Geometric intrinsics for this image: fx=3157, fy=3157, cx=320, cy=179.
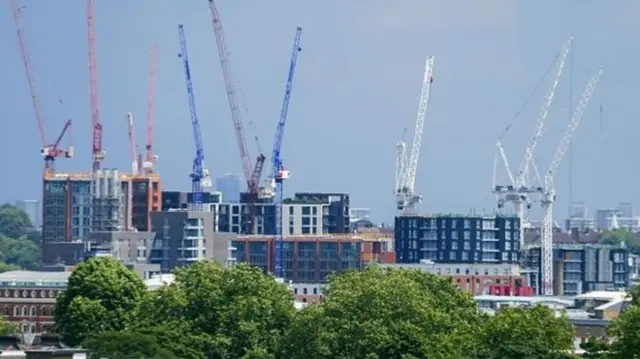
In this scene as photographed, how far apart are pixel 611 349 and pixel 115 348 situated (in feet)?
47.6

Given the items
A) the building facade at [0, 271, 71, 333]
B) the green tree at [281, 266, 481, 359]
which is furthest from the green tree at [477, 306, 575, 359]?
the building facade at [0, 271, 71, 333]

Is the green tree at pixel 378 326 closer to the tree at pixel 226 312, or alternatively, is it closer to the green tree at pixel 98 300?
the tree at pixel 226 312

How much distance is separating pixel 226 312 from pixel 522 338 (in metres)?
16.3

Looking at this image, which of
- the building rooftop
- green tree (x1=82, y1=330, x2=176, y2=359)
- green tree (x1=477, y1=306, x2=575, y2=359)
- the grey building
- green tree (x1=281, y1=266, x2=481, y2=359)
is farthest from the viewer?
the grey building

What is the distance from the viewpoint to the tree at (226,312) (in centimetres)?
10162

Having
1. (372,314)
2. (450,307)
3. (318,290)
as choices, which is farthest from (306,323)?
(318,290)

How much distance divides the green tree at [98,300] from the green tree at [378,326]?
14.5 metres

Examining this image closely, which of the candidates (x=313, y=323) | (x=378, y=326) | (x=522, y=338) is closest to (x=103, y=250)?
(x=313, y=323)

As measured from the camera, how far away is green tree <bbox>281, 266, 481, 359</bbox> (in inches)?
3676

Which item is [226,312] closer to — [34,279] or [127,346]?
[127,346]

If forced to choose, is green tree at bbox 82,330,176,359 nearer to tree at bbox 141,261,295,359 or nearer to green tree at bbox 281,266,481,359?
tree at bbox 141,261,295,359

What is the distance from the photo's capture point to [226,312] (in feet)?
343

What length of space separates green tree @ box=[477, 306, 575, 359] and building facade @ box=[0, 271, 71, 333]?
5548 cm

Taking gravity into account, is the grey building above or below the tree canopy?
above
